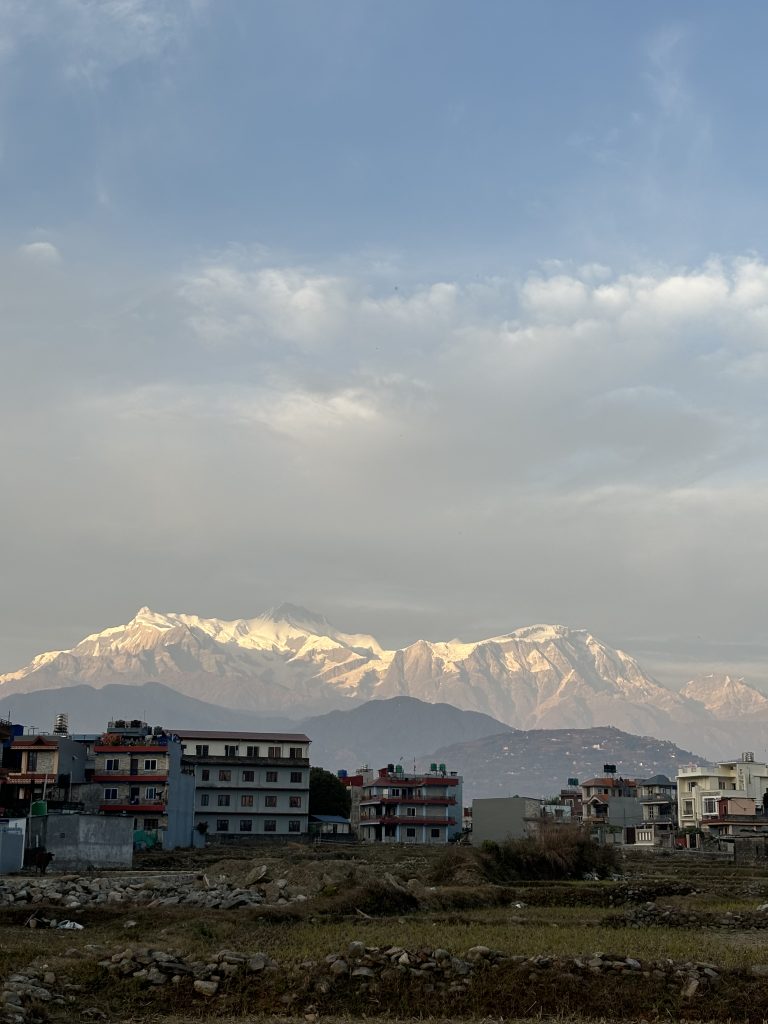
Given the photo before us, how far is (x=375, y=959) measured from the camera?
34.3 m

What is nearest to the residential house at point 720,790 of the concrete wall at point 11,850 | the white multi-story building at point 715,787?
the white multi-story building at point 715,787

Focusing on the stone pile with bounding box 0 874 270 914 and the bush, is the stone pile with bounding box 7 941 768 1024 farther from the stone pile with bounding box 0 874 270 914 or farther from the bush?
the bush

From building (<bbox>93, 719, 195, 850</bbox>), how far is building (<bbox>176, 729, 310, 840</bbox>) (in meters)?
12.1

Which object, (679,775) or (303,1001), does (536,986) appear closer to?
(303,1001)

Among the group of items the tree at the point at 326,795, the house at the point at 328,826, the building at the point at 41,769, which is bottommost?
the house at the point at 328,826

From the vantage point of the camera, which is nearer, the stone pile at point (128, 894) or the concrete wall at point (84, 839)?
the stone pile at point (128, 894)

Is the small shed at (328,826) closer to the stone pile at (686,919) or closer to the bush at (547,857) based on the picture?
the bush at (547,857)

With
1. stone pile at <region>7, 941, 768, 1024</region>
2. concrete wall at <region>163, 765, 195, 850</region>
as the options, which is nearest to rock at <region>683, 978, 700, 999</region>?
stone pile at <region>7, 941, 768, 1024</region>

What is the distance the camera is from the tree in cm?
16438

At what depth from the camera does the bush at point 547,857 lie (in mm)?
73375

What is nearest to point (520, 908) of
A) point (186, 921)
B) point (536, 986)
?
point (186, 921)

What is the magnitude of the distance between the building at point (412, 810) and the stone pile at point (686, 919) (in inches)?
3975

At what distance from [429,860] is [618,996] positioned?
205 feet

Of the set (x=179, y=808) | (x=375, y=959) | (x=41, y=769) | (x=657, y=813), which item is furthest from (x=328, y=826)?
(x=375, y=959)
